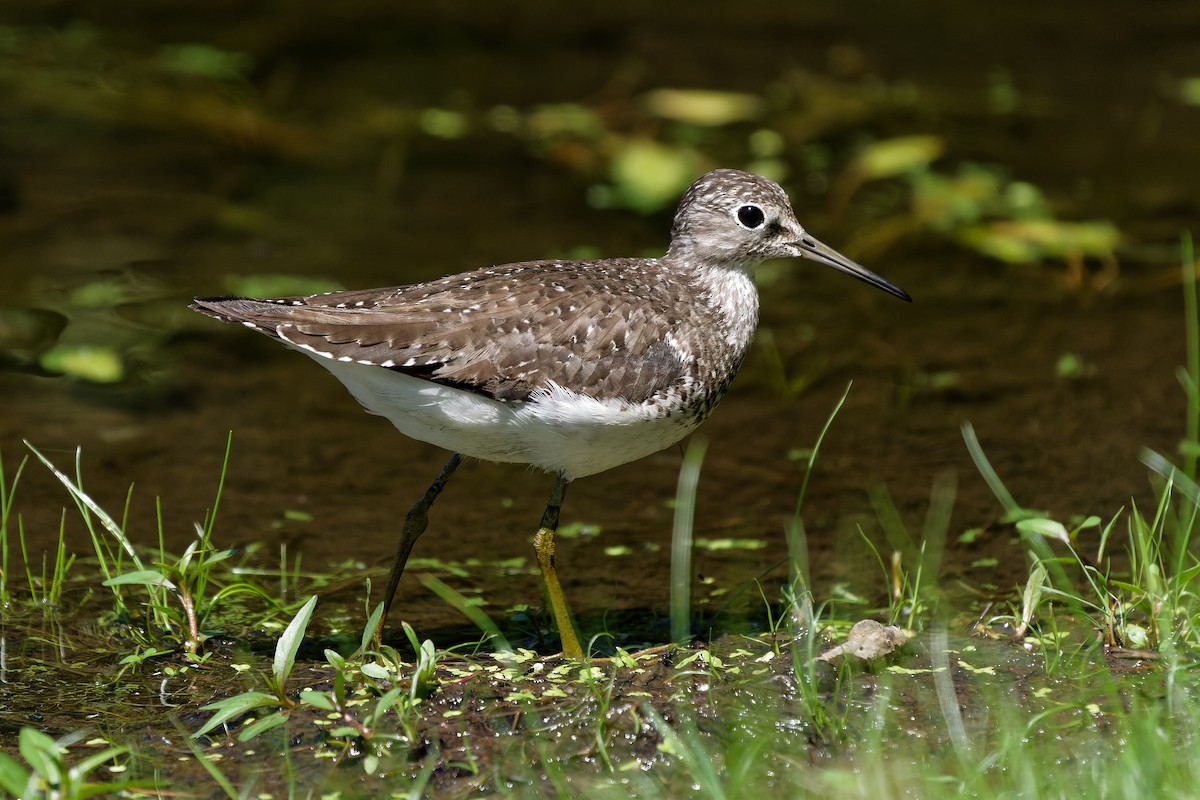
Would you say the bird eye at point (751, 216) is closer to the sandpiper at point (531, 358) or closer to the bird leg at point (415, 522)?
the sandpiper at point (531, 358)

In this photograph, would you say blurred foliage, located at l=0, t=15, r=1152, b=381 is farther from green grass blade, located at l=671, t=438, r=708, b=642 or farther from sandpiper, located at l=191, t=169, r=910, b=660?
green grass blade, located at l=671, t=438, r=708, b=642

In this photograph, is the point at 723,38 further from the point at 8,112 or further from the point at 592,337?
the point at 592,337

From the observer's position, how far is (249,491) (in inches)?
270

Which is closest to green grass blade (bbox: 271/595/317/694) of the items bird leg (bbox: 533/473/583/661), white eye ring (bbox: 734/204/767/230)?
bird leg (bbox: 533/473/583/661)

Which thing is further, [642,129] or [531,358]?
[642,129]

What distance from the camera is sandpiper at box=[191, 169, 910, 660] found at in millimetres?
5035

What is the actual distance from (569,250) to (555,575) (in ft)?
13.2

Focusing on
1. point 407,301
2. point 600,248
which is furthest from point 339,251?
point 407,301

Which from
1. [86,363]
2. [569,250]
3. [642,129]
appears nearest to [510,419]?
[86,363]

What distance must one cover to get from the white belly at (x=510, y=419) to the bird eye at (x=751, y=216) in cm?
102

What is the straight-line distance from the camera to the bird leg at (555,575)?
5.29 meters

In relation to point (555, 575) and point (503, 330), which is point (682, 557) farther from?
point (503, 330)

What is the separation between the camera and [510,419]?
16.7ft

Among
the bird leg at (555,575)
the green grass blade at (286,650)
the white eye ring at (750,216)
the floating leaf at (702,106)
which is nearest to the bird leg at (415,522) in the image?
the bird leg at (555,575)
